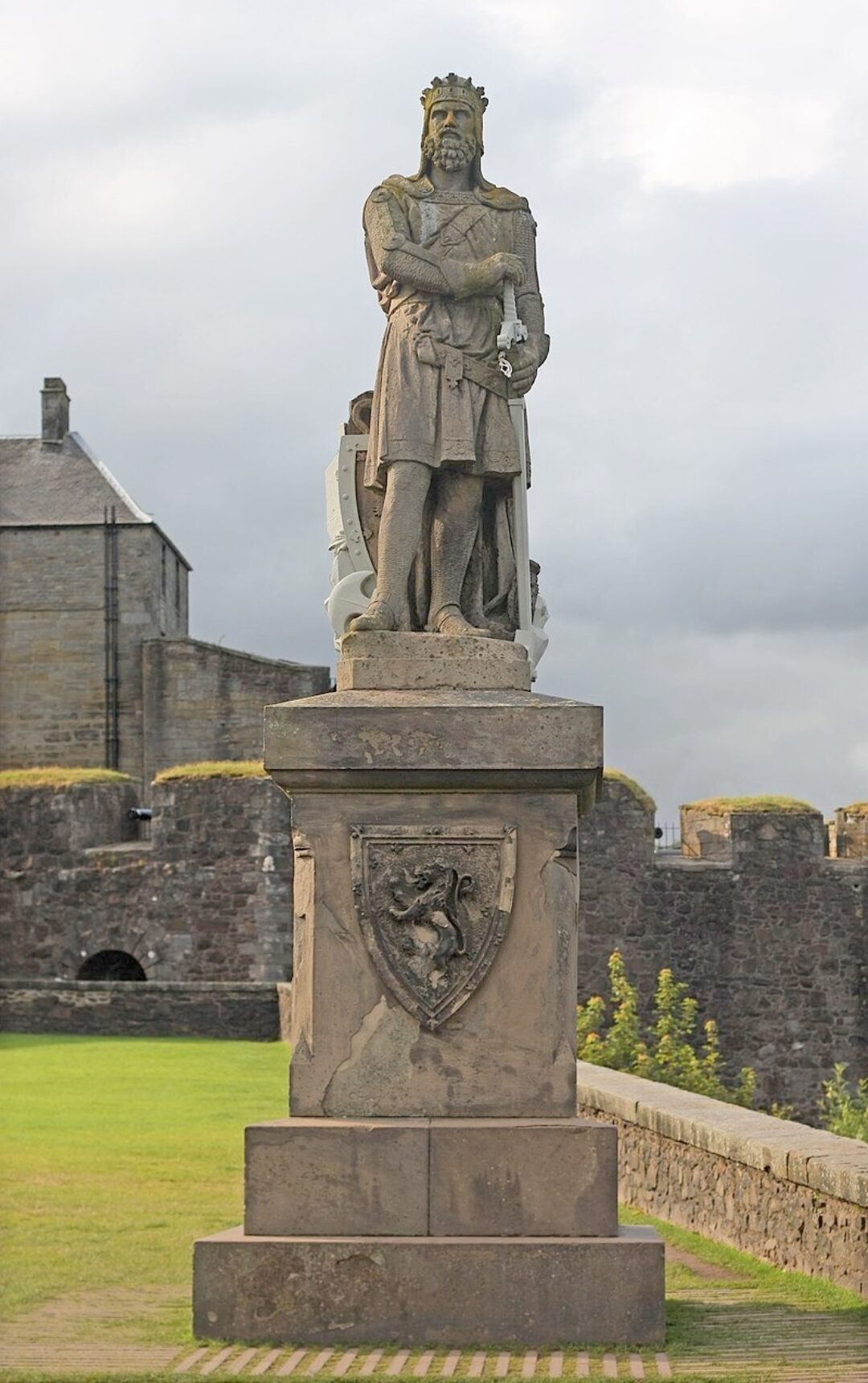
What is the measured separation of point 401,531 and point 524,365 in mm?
769

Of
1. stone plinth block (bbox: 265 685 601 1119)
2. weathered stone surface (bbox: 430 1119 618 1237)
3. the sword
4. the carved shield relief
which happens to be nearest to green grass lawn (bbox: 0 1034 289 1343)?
weathered stone surface (bbox: 430 1119 618 1237)

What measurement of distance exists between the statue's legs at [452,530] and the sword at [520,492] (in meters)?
→ 0.16

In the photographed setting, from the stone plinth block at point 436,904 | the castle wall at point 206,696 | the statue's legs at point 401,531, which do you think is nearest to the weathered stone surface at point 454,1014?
the stone plinth block at point 436,904

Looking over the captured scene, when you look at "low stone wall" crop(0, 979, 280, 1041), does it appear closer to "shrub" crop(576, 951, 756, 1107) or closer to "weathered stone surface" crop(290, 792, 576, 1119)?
"shrub" crop(576, 951, 756, 1107)

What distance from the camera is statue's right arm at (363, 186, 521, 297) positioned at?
25.0 ft

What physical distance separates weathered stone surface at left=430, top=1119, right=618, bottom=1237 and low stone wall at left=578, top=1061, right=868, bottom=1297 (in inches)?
48.6

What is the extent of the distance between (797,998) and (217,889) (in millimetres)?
8304

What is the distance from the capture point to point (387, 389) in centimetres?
767

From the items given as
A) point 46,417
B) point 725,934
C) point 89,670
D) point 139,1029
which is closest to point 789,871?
point 725,934

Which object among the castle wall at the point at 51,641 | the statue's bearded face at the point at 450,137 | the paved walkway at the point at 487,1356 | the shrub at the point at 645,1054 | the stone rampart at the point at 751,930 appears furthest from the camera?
the castle wall at the point at 51,641

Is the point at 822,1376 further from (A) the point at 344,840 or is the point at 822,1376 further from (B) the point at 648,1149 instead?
(B) the point at 648,1149

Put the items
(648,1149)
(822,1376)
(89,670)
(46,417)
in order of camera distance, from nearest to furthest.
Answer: (822,1376) → (648,1149) → (89,670) → (46,417)

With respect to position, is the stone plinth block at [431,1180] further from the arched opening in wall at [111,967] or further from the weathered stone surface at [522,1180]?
the arched opening in wall at [111,967]

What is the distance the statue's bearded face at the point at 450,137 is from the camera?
7824mm
